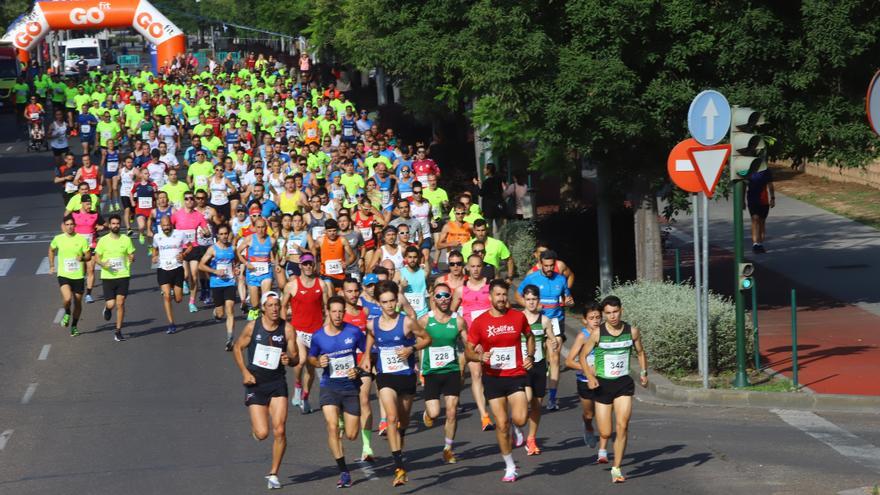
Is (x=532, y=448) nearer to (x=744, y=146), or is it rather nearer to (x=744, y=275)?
(x=744, y=275)

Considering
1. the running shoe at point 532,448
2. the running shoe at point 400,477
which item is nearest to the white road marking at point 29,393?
the running shoe at point 400,477

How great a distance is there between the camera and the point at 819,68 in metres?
19.3

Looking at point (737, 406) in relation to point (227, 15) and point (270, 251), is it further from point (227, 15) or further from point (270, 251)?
point (227, 15)

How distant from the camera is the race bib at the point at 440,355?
13695 mm

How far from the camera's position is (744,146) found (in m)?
16.3

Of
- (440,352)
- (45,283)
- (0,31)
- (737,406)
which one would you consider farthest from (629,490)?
(0,31)

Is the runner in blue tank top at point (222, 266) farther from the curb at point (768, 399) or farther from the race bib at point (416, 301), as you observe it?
the curb at point (768, 399)

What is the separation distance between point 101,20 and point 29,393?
47.1 metres

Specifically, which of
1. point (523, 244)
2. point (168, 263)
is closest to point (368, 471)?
point (168, 263)

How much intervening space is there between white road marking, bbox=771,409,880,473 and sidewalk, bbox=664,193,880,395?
0.82 metres

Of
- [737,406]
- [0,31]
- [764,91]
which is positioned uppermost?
[0,31]

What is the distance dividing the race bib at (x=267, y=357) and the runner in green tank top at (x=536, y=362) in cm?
220

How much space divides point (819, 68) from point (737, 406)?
5.41 m

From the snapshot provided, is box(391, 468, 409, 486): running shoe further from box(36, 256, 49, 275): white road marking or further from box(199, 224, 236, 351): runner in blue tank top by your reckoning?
box(36, 256, 49, 275): white road marking
